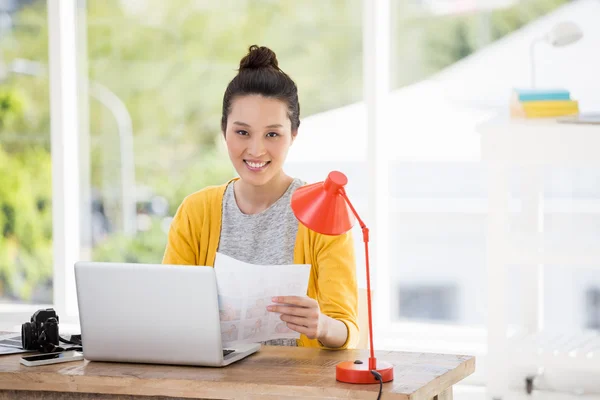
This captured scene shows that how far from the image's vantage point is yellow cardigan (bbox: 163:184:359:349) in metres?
2.28

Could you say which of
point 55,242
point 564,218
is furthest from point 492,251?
point 55,242

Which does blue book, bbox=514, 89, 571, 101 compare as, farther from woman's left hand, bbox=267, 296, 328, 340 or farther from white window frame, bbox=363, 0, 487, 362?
woman's left hand, bbox=267, 296, 328, 340

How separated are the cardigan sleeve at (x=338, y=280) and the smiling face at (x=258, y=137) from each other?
0.75 feet

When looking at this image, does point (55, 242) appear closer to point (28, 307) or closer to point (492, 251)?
point (28, 307)

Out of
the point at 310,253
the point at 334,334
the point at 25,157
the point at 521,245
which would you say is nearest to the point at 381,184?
→ the point at 521,245

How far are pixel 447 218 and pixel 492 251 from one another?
0.86 metres

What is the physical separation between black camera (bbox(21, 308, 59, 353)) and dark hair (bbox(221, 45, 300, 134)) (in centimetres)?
73

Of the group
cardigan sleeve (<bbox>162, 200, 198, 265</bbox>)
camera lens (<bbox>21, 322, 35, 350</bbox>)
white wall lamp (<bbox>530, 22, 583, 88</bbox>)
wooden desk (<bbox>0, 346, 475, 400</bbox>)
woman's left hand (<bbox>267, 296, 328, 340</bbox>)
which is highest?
white wall lamp (<bbox>530, 22, 583, 88</bbox>)

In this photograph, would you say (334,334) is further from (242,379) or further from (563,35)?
(563,35)

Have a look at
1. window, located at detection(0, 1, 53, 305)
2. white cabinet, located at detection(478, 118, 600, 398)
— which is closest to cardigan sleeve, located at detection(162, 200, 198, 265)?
white cabinet, located at detection(478, 118, 600, 398)

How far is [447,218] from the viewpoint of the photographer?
4242mm

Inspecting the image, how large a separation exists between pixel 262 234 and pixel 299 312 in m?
0.50

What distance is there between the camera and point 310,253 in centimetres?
239

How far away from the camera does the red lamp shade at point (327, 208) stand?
1721 millimetres
